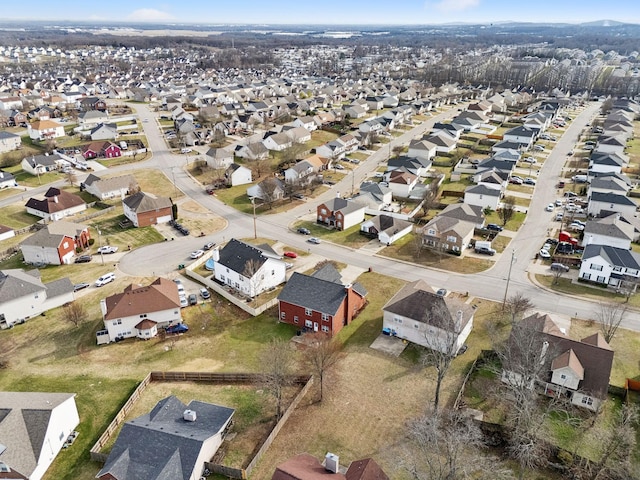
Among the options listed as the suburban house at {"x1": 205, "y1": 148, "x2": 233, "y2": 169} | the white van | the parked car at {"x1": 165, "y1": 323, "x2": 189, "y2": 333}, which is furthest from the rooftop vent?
the suburban house at {"x1": 205, "y1": 148, "x2": 233, "y2": 169}

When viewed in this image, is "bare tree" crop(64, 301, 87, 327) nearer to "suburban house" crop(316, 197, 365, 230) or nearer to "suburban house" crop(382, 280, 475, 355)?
"suburban house" crop(382, 280, 475, 355)

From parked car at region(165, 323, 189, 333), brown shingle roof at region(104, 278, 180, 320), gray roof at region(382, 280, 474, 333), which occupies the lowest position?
parked car at region(165, 323, 189, 333)

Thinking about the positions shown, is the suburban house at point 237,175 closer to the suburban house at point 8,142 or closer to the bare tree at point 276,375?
the bare tree at point 276,375

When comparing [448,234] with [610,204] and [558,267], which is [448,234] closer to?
[558,267]

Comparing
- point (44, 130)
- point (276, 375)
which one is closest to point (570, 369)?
point (276, 375)

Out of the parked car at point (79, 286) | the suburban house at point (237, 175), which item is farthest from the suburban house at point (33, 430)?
the suburban house at point (237, 175)
